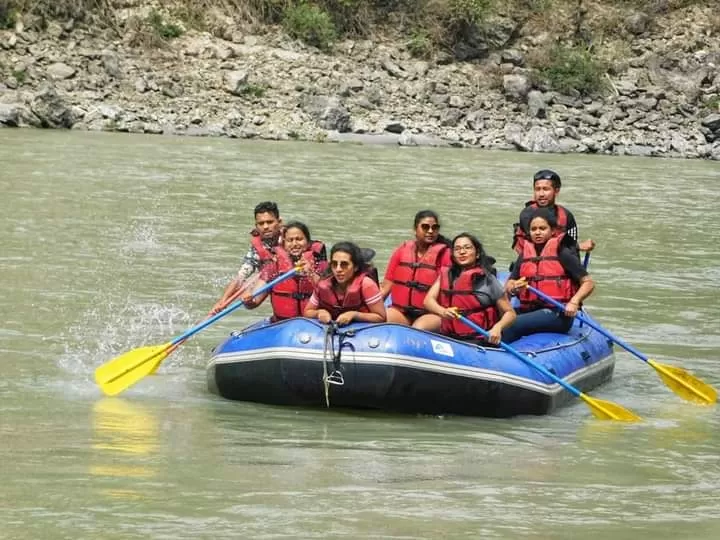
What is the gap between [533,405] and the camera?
22.8ft

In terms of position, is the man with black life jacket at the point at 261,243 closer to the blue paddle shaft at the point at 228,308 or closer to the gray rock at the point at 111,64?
the blue paddle shaft at the point at 228,308

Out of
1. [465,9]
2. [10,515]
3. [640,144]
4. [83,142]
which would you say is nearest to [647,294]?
[10,515]

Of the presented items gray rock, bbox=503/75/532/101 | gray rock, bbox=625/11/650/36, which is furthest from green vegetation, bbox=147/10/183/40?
gray rock, bbox=625/11/650/36

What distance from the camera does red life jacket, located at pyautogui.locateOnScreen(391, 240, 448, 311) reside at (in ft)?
24.0


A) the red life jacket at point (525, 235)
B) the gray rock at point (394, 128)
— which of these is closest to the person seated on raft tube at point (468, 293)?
the red life jacket at point (525, 235)

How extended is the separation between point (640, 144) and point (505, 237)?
11.5 meters

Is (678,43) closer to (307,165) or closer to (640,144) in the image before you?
(640,144)

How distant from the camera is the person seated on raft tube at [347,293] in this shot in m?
6.82

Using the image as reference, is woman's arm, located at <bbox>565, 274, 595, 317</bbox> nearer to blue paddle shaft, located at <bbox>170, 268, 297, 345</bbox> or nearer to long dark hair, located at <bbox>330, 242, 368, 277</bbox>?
long dark hair, located at <bbox>330, 242, 368, 277</bbox>

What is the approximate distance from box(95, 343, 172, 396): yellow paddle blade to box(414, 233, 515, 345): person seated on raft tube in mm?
1350

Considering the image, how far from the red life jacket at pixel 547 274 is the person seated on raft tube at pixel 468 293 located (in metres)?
0.66

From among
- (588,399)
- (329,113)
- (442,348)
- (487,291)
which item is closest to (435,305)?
(487,291)

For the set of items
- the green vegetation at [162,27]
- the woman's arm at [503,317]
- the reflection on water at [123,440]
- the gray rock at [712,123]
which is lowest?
the reflection on water at [123,440]

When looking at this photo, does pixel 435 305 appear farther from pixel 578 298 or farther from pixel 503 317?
pixel 578 298
